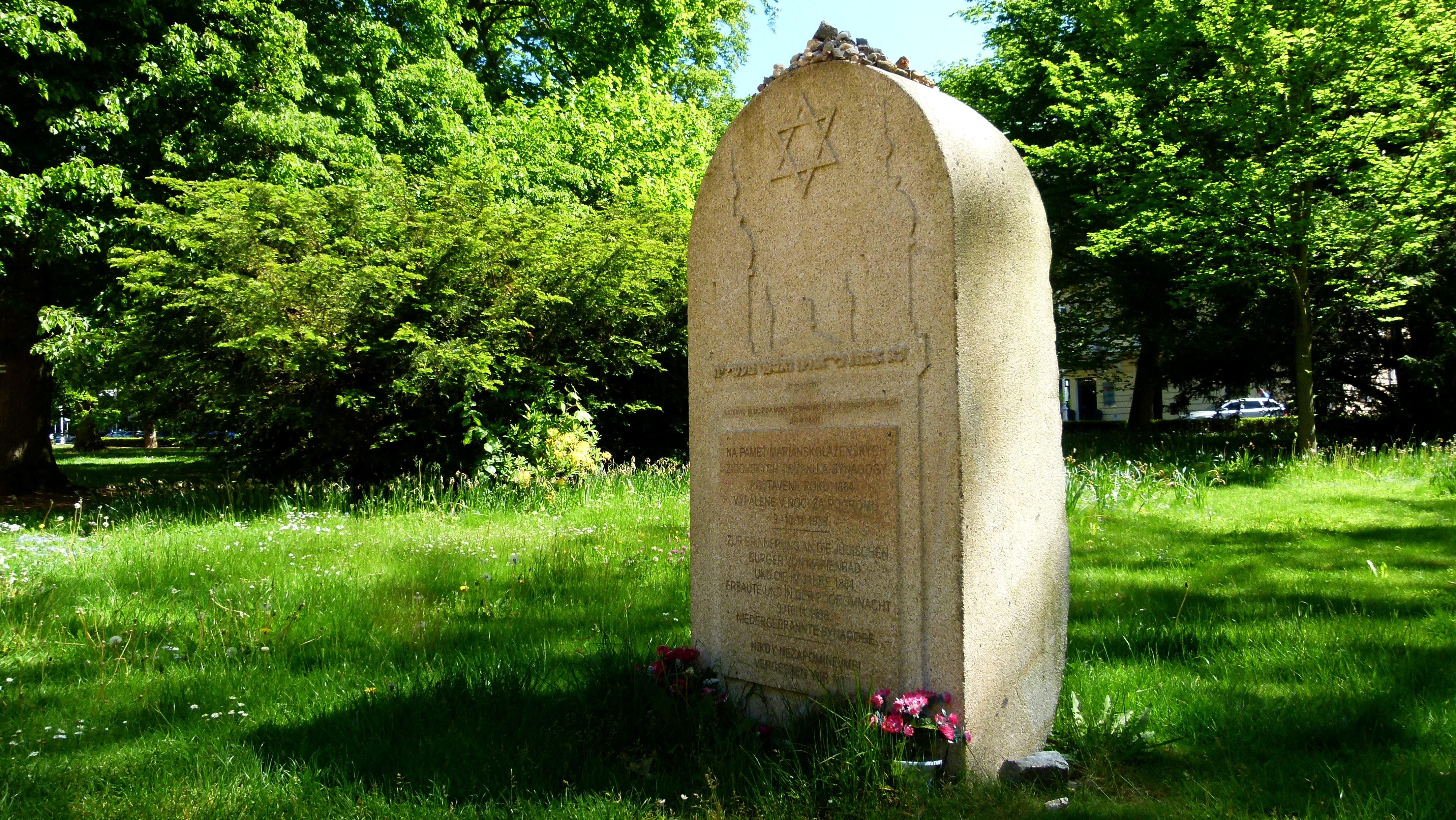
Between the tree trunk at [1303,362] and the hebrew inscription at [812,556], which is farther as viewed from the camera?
the tree trunk at [1303,362]

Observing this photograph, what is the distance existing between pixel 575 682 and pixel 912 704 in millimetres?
1641

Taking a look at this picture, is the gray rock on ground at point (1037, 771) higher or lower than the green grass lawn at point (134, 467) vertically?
lower

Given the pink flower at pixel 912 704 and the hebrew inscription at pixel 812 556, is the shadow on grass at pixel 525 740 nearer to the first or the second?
the hebrew inscription at pixel 812 556

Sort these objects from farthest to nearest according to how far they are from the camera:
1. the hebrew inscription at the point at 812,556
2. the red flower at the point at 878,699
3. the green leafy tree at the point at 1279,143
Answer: the green leafy tree at the point at 1279,143 < the hebrew inscription at the point at 812,556 < the red flower at the point at 878,699

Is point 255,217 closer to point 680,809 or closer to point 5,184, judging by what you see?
point 5,184

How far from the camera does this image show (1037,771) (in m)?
3.34

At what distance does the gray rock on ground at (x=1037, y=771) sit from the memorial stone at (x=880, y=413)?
2.9 inches

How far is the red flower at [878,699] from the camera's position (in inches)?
135

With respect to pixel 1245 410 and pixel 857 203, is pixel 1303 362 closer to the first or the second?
pixel 857 203

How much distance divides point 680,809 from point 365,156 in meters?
11.6

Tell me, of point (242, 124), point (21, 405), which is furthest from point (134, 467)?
point (242, 124)

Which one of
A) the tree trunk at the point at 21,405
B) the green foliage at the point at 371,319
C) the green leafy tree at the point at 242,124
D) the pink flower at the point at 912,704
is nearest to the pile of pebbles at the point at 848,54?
the pink flower at the point at 912,704

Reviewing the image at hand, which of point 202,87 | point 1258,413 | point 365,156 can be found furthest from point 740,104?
point 1258,413

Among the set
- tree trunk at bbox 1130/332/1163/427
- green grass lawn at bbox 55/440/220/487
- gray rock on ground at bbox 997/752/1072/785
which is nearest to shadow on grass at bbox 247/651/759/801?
gray rock on ground at bbox 997/752/1072/785
